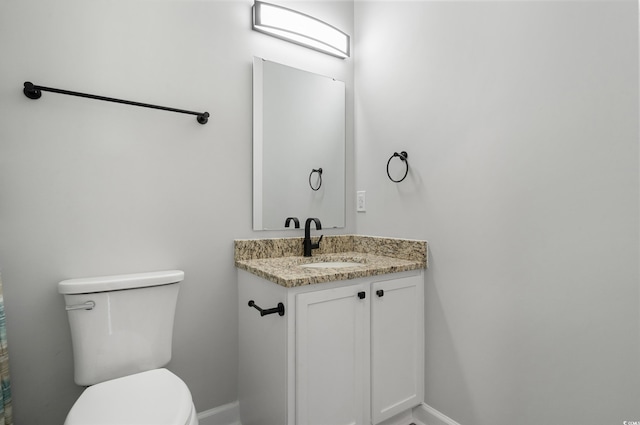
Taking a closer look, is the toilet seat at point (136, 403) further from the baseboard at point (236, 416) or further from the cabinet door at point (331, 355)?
the baseboard at point (236, 416)

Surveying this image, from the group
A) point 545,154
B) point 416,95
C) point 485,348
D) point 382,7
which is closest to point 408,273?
point 485,348

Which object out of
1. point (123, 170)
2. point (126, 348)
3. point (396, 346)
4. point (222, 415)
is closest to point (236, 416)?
point (222, 415)

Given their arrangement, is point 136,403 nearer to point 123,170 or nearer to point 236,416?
point 236,416

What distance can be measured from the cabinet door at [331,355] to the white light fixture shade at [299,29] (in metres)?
1.40

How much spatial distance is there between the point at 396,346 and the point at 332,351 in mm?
373

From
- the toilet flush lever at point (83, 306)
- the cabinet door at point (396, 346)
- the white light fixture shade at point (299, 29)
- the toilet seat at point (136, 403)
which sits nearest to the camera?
the toilet seat at point (136, 403)

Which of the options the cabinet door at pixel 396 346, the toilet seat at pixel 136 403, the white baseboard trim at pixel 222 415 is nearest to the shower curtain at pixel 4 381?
the toilet seat at pixel 136 403

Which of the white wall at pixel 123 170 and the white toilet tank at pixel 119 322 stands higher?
the white wall at pixel 123 170

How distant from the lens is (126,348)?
130 cm

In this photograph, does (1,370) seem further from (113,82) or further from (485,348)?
(485,348)

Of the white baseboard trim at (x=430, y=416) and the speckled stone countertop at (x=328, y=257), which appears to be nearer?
the speckled stone countertop at (x=328, y=257)

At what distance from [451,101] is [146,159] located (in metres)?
1.44

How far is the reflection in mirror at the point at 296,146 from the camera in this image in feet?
5.80

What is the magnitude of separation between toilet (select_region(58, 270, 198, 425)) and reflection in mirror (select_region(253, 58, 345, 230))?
62 cm
